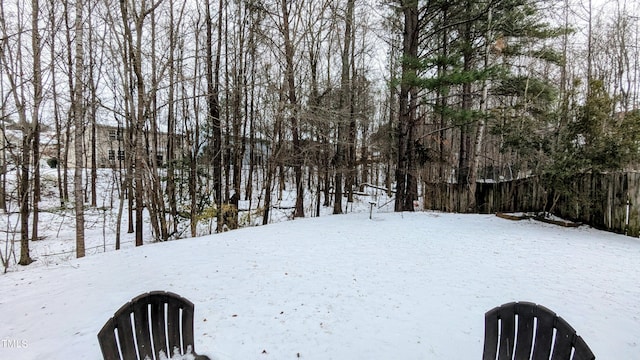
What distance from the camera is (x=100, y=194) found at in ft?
62.2

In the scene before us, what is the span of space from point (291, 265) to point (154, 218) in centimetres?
587

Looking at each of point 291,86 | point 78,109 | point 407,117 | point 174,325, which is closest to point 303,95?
point 291,86

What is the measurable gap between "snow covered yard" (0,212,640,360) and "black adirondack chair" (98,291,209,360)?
39 centimetres

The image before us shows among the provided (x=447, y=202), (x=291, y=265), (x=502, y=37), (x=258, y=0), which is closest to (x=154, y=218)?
(x=291, y=265)

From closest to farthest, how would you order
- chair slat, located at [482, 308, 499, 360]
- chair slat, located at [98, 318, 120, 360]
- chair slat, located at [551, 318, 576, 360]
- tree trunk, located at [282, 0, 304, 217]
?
1. chair slat, located at [551, 318, 576, 360]
2. chair slat, located at [98, 318, 120, 360]
3. chair slat, located at [482, 308, 499, 360]
4. tree trunk, located at [282, 0, 304, 217]

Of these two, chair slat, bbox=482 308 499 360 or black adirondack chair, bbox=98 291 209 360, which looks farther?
chair slat, bbox=482 308 499 360

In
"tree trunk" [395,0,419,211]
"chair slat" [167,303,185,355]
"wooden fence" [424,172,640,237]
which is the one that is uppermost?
"tree trunk" [395,0,419,211]

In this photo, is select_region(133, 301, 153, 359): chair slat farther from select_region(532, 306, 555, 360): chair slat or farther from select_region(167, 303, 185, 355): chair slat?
select_region(532, 306, 555, 360): chair slat

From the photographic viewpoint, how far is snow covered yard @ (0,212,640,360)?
278 centimetres

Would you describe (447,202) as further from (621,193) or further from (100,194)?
(100,194)

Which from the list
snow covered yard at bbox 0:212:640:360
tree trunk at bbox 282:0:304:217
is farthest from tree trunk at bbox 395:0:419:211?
snow covered yard at bbox 0:212:640:360

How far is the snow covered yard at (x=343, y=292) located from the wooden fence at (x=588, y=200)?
40 cm

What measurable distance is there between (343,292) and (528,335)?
2224 mm

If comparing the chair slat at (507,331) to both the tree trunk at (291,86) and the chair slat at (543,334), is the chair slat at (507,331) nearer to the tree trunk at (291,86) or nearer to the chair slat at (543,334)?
the chair slat at (543,334)
